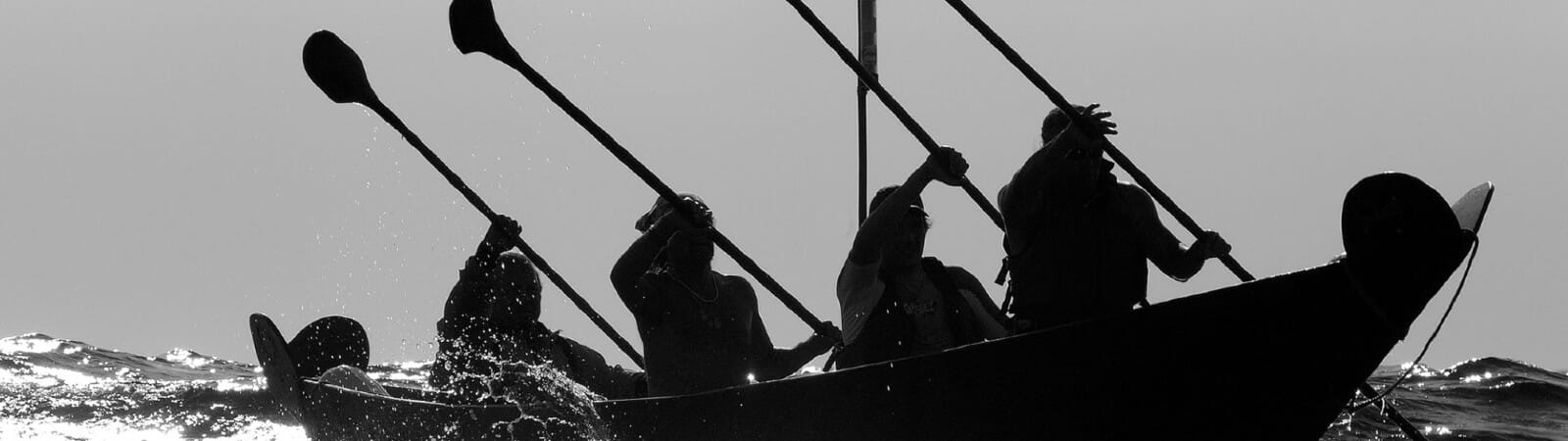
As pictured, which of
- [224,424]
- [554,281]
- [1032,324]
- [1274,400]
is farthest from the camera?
[224,424]

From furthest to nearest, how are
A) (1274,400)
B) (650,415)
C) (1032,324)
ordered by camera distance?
(650,415) → (1032,324) → (1274,400)

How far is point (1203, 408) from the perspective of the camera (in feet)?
15.2

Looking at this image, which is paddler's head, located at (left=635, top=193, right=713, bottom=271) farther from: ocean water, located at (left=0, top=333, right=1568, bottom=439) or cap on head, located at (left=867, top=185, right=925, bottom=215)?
ocean water, located at (left=0, top=333, right=1568, bottom=439)

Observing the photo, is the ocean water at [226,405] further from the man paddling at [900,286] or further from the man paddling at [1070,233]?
the man paddling at [1070,233]

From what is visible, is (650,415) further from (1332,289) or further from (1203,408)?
(1332,289)

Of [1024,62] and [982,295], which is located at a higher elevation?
[1024,62]

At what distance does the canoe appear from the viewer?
414 cm

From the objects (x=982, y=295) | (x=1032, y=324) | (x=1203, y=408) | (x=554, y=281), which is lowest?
(x=1203, y=408)

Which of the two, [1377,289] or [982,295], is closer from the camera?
[1377,289]

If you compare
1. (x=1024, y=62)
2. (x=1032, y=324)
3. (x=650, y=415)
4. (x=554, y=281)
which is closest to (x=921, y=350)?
(x=1032, y=324)

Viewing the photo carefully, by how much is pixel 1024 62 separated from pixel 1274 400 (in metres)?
2.03

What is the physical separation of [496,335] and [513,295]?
177mm

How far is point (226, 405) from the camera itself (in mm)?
11805

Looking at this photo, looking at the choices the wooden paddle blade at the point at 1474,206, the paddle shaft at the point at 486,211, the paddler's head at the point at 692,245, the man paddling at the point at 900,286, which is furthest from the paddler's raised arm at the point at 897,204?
the paddle shaft at the point at 486,211
